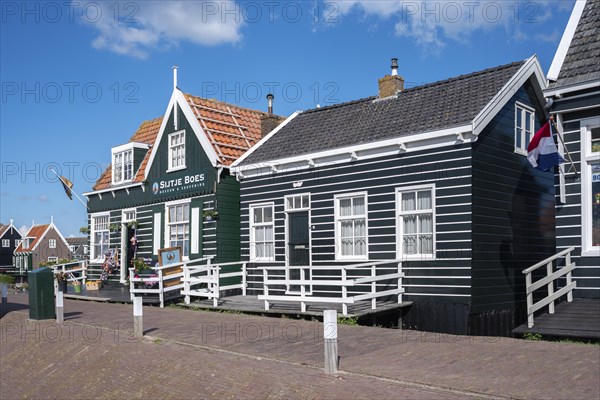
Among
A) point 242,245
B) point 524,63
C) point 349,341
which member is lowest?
point 349,341

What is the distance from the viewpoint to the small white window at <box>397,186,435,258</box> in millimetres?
15734

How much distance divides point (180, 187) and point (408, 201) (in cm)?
951

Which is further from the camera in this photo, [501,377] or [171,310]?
[171,310]

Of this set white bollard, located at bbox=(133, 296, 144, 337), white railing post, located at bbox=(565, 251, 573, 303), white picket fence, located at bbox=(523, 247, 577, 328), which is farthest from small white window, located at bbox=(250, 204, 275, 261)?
white railing post, located at bbox=(565, 251, 573, 303)

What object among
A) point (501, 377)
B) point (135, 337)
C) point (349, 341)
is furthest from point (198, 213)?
point (501, 377)

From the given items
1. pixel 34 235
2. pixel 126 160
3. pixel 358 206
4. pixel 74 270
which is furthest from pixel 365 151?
pixel 34 235

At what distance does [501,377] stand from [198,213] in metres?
14.5

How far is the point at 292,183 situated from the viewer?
19172mm

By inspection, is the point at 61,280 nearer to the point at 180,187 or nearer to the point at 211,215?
the point at 180,187

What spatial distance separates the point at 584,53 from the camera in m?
13.5

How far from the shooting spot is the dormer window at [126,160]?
25969 millimetres

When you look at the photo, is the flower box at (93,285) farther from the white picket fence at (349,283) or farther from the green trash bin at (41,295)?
the white picket fence at (349,283)

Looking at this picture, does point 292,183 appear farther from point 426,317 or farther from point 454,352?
point 454,352

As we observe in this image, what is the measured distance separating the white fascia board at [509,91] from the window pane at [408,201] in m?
2.32
